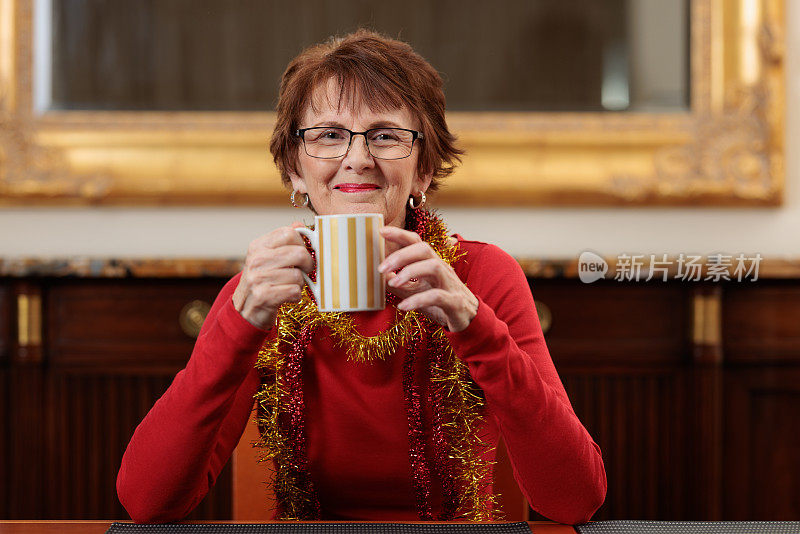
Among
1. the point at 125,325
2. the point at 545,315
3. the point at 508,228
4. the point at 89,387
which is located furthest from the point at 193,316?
the point at 508,228

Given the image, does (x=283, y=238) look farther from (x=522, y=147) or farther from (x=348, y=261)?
(x=522, y=147)

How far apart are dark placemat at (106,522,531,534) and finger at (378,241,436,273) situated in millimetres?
233

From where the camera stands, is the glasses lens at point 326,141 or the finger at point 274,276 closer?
the finger at point 274,276

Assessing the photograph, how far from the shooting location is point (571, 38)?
2.01m

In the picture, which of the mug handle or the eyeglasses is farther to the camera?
the eyeglasses

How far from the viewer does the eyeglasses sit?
98 centimetres

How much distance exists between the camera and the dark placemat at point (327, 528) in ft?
2.22

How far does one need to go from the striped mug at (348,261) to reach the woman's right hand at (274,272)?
0.17 feet

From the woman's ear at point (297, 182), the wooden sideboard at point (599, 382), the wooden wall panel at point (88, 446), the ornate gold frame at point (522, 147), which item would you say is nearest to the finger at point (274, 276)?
the woman's ear at point (297, 182)

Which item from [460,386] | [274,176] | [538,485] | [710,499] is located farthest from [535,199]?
[538,485]

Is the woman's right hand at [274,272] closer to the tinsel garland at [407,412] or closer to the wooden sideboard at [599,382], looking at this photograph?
the tinsel garland at [407,412]

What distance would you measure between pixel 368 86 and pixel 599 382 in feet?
2.94

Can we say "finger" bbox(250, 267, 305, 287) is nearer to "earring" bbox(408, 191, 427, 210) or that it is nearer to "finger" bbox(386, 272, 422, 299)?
"finger" bbox(386, 272, 422, 299)

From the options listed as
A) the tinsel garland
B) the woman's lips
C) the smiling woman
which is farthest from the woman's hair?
the tinsel garland
